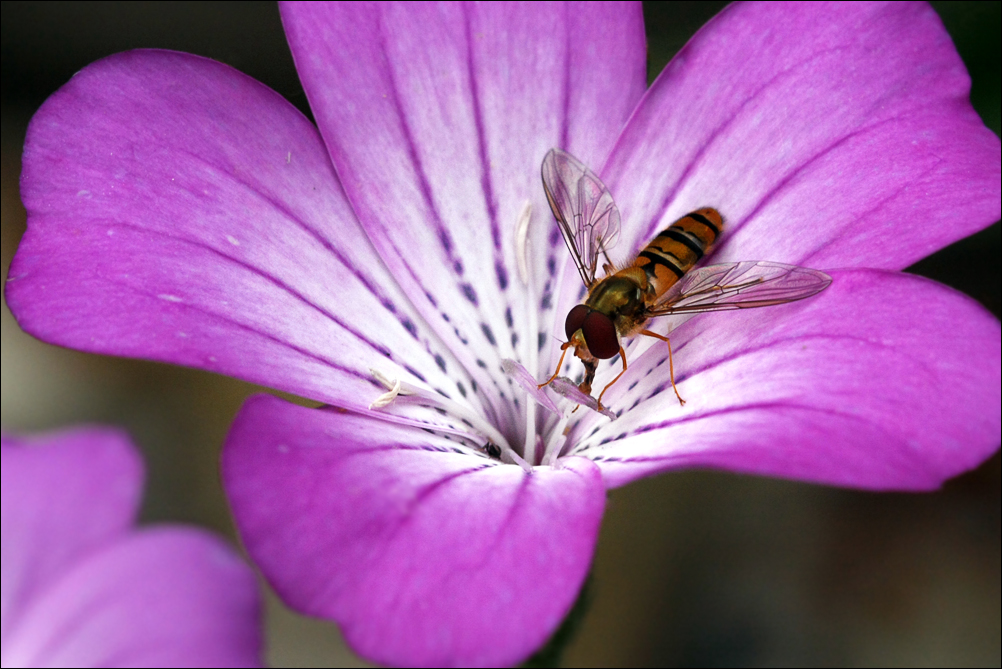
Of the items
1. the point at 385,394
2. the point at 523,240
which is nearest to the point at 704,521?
the point at 523,240

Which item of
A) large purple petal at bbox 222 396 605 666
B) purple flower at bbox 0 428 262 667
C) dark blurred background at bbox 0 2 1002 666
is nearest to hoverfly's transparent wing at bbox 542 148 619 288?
large purple petal at bbox 222 396 605 666

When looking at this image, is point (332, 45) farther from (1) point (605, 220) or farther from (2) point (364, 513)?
(2) point (364, 513)

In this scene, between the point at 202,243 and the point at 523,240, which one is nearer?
the point at 202,243

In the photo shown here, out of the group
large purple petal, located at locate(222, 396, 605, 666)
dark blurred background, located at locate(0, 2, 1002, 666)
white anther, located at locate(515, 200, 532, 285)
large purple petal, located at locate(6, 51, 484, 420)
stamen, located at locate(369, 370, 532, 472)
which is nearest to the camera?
large purple petal, located at locate(222, 396, 605, 666)

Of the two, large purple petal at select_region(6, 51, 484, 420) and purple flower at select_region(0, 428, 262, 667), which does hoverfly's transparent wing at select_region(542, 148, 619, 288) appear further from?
purple flower at select_region(0, 428, 262, 667)

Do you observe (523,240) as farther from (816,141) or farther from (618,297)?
(816,141)

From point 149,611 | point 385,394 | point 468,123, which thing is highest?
point 468,123

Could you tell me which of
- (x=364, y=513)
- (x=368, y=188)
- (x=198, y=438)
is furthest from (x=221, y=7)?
(x=364, y=513)
